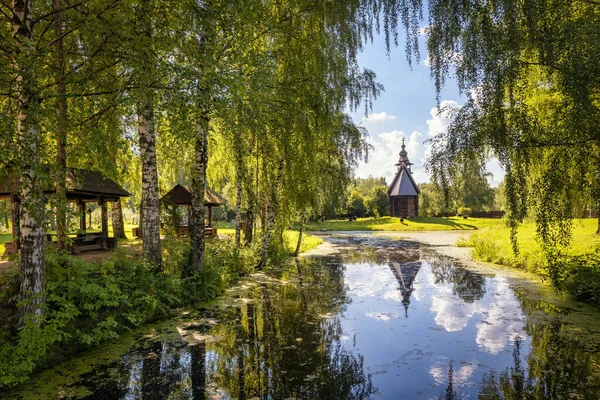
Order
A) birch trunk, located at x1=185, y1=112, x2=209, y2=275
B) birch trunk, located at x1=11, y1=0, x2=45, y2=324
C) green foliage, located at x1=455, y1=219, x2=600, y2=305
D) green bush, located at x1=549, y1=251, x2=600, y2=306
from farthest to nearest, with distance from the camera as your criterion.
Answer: birch trunk, located at x1=185, y1=112, x2=209, y2=275 < green bush, located at x1=549, y1=251, x2=600, y2=306 < green foliage, located at x1=455, y1=219, x2=600, y2=305 < birch trunk, located at x1=11, y1=0, x2=45, y2=324

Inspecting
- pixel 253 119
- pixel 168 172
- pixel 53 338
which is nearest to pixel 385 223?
pixel 168 172

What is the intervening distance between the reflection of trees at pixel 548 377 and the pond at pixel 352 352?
24mm

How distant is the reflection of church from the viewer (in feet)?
33.8

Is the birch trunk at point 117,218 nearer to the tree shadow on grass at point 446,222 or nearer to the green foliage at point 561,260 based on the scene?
the green foliage at point 561,260

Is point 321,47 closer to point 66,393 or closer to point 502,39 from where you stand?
point 502,39

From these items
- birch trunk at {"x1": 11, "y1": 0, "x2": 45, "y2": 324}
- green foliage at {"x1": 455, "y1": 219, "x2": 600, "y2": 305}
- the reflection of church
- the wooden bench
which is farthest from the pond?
the wooden bench

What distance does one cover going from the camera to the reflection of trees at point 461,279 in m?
10.4

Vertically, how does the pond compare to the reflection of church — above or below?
above

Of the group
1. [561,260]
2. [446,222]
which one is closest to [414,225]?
[446,222]

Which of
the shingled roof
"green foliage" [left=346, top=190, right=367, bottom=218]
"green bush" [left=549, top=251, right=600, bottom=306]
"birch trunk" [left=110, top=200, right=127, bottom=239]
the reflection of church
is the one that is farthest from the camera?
"green foliage" [left=346, top=190, right=367, bottom=218]

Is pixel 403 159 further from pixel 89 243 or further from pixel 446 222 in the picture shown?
pixel 89 243

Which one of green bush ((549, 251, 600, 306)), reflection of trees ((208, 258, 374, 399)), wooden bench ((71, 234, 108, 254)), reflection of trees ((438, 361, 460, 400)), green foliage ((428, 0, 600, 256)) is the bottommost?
reflection of trees ((438, 361, 460, 400))

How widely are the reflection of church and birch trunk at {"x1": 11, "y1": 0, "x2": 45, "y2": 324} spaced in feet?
25.3

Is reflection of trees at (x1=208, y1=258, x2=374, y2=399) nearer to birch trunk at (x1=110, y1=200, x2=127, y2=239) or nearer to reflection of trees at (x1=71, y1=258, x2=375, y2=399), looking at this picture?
reflection of trees at (x1=71, y1=258, x2=375, y2=399)
